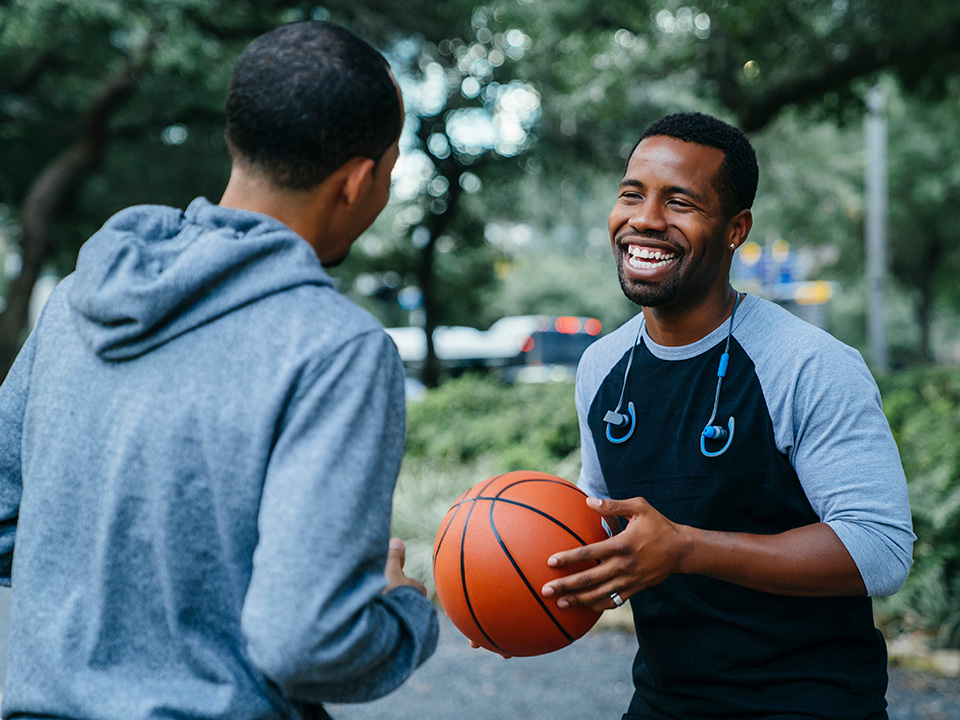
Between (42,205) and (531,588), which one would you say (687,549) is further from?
(42,205)

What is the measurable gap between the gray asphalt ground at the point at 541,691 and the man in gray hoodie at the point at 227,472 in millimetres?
3409

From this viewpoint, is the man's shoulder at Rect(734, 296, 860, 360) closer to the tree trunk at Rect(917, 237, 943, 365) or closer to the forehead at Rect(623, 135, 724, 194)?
the forehead at Rect(623, 135, 724, 194)

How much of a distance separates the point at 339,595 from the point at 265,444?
0.89ft

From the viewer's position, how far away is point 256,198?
168 cm

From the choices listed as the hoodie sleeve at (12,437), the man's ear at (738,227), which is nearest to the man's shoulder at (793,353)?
the man's ear at (738,227)

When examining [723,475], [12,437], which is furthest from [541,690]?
[12,437]

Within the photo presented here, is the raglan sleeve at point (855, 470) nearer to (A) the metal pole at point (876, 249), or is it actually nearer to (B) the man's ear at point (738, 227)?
(B) the man's ear at point (738, 227)

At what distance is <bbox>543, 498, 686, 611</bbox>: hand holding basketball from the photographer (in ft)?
6.51

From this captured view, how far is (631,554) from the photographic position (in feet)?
6.51

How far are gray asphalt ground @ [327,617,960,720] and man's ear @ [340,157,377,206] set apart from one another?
363 centimetres

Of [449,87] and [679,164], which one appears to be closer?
[679,164]

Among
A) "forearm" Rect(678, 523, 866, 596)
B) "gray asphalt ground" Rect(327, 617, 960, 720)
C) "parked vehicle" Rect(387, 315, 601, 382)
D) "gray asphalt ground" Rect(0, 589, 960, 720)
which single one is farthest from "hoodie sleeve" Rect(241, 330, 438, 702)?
"parked vehicle" Rect(387, 315, 601, 382)

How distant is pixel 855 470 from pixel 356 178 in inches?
54.2

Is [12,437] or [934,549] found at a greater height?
[12,437]
